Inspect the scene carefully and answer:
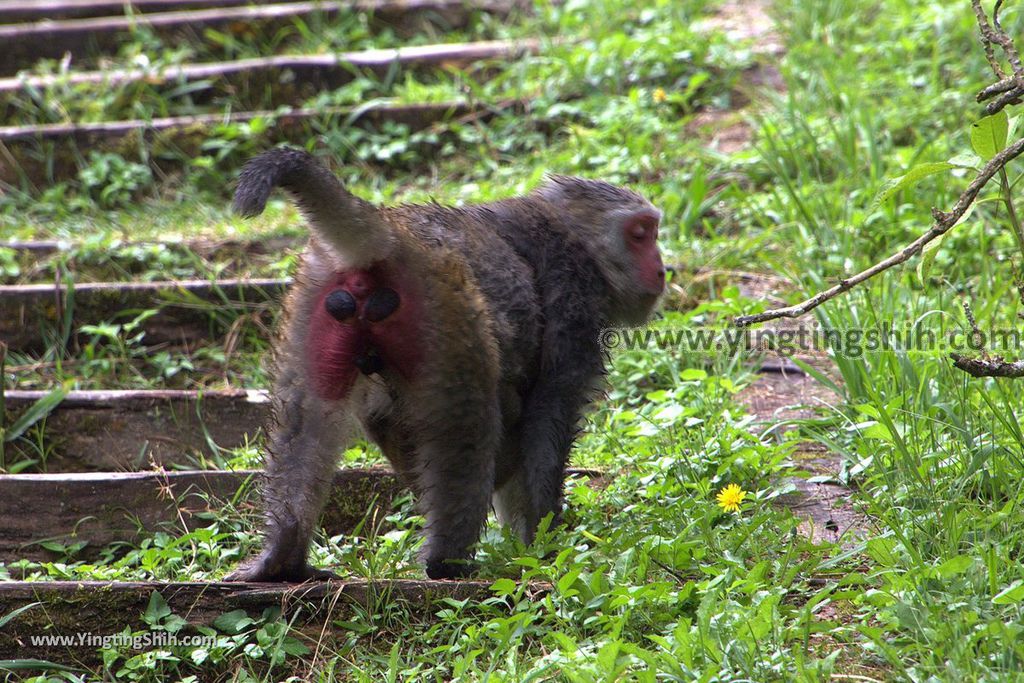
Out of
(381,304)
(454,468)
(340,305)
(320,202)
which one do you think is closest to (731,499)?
(454,468)

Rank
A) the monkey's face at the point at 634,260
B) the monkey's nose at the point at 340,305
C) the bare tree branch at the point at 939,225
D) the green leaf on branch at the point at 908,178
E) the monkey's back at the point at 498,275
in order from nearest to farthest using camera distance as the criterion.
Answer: the bare tree branch at the point at 939,225 → the green leaf on branch at the point at 908,178 → the monkey's nose at the point at 340,305 → the monkey's back at the point at 498,275 → the monkey's face at the point at 634,260

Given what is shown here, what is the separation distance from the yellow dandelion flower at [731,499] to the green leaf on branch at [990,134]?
1251 mm

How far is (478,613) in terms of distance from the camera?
10.4 ft

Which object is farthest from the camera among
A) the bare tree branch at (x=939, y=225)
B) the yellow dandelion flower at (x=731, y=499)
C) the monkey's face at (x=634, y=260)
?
the monkey's face at (x=634, y=260)

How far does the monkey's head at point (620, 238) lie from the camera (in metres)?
4.27

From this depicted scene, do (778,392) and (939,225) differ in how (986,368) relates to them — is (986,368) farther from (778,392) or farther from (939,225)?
(778,392)

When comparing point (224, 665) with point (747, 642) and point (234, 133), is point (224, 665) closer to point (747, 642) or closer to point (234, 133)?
point (747, 642)

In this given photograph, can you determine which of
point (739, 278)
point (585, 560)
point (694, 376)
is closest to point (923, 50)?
point (739, 278)

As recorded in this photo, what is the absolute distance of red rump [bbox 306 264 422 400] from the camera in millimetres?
3385

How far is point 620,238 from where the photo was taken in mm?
4270

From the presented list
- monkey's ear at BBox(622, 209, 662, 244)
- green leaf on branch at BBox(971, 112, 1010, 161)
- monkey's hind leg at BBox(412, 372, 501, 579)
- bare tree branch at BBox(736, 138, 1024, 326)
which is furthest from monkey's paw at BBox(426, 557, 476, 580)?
green leaf on branch at BBox(971, 112, 1010, 161)

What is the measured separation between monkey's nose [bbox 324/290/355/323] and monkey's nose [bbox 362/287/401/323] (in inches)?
1.7

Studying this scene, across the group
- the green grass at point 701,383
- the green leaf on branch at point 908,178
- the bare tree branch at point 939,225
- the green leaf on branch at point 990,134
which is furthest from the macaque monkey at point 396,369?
the green leaf on branch at point 990,134

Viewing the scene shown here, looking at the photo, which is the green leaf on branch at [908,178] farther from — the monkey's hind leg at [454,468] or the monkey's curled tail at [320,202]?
the monkey's curled tail at [320,202]
